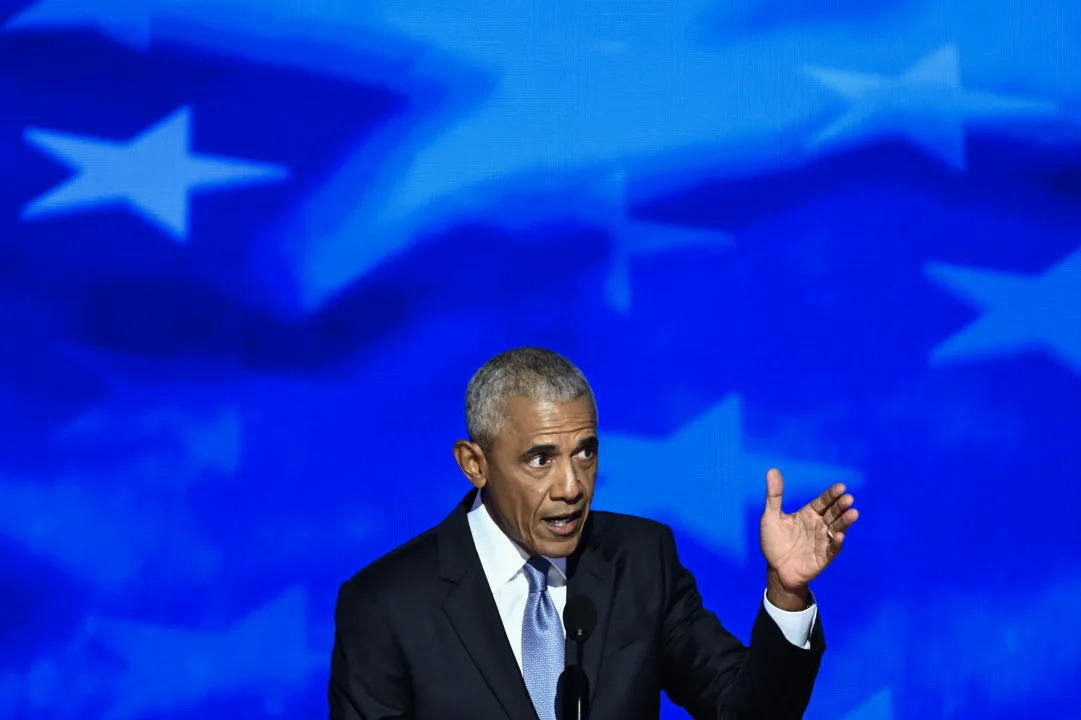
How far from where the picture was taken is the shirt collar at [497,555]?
7.53 ft

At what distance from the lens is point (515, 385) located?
86.7 inches

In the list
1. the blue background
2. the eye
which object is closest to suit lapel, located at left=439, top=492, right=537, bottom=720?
the eye

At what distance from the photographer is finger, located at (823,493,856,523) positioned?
6.53ft

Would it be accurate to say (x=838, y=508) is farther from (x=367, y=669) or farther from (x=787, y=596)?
(x=367, y=669)

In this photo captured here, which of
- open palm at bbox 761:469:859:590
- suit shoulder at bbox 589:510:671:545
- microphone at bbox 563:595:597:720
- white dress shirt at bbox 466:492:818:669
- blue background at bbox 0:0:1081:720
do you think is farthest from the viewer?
blue background at bbox 0:0:1081:720

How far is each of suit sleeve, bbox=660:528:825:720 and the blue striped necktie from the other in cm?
22

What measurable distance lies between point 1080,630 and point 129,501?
243 cm

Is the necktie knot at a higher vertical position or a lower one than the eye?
lower

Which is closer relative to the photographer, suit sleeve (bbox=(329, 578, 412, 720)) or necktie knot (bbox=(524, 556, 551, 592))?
→ suit sleeve (bbox=(329, 578, 412, 720))

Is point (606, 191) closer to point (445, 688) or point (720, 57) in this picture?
point (720, 57)

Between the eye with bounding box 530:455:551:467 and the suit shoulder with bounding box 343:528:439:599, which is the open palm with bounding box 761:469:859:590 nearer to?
the eye with bounding box 530:455:551:467

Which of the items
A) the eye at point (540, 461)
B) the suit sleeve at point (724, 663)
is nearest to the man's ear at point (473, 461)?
the eye at point (540, 461)

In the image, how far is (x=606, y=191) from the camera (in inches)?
131

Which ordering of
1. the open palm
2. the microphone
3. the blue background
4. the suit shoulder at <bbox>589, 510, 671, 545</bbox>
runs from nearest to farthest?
the microphone < the open palm < the suit shoulder at <bbox>589, 510, 671, 545</bbox> < the blue background
